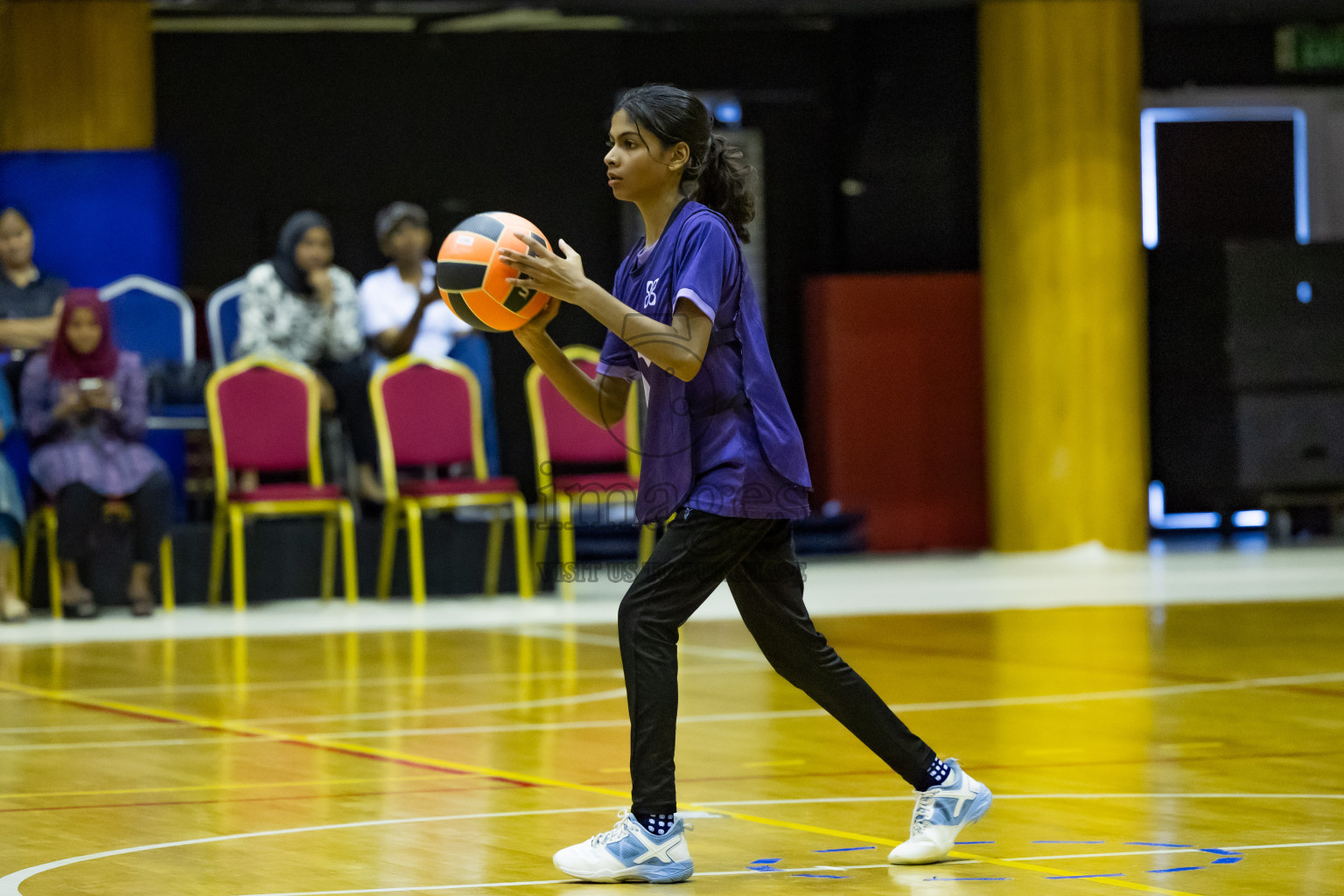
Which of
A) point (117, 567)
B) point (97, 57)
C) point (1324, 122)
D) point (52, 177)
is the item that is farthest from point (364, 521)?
point (1324, 122)

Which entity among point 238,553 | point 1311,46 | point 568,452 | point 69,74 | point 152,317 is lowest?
point 238,553

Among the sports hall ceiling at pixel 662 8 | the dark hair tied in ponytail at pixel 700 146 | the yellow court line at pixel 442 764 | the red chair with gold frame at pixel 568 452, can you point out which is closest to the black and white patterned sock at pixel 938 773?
the yellow court line at pixel 442 764

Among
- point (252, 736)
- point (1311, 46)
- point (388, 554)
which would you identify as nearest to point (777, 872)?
point (252, 736)

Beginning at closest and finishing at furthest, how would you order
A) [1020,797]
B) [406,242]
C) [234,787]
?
[1020,797], [234,787], [406,242]

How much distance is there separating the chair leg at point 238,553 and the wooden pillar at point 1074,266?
15.0 feet

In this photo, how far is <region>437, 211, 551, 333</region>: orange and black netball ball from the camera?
3.20 meters

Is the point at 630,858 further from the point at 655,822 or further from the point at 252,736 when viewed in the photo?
the point at 252,736

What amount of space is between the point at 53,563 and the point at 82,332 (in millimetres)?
991

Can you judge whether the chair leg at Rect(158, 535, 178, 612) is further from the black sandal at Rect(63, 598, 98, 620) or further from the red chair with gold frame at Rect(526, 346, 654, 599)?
the red chair with gold frame at Rect(526, 346, 654, 599)

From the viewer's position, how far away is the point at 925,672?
19.5 ft

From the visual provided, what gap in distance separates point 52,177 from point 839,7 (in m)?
4.68

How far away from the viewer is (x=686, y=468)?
311 cm

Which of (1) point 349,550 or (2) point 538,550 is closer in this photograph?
(1) point 349,550

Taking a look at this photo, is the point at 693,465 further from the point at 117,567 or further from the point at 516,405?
the point at 516,405
